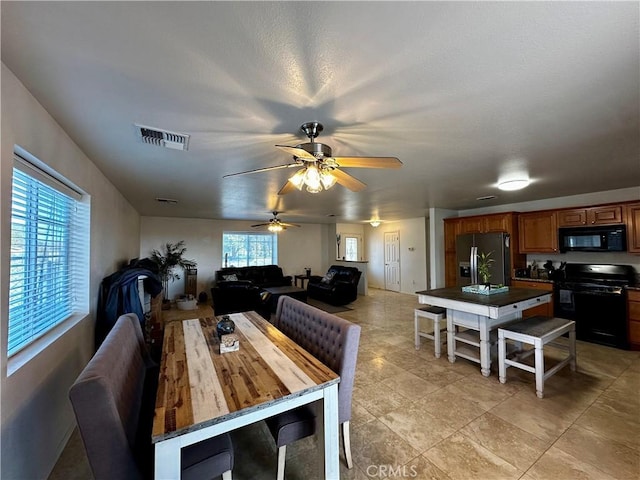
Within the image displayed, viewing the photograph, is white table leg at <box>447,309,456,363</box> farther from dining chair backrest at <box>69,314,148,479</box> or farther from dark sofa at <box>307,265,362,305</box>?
dark sofa at <box>307,265,362,305</box>

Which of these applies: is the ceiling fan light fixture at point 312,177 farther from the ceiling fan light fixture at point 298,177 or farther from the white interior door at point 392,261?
the white interior door at point 392,261

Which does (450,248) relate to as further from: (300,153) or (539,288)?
(300,153)

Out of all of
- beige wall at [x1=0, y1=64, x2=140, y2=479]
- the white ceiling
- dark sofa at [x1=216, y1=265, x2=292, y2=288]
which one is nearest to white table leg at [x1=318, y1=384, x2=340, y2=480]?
beige wall at [x1=0, y1=64, x2=140, y2=479]

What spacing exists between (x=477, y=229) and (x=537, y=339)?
11.1ft

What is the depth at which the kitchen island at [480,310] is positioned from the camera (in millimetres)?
2797

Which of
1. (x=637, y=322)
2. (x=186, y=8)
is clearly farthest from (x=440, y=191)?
(x=186, y=8)

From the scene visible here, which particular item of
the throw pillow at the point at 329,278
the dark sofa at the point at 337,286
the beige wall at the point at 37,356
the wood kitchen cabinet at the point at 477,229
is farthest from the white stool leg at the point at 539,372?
the throw pillow at the point at 329,278

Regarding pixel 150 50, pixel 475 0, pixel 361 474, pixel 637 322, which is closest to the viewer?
pixel 475 0

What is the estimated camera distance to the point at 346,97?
1562 millimetres

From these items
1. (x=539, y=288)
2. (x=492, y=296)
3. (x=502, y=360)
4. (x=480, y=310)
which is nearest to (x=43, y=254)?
(x=480, y=310)

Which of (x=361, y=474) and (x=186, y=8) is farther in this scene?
(x=361, y=474)

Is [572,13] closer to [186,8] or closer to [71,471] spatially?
[186,8]

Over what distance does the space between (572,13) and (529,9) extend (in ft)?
0.62

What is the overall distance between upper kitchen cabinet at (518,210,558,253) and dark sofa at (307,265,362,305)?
11.9ft
